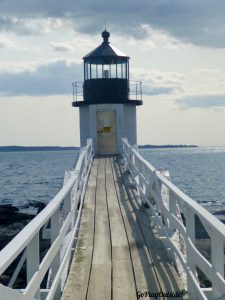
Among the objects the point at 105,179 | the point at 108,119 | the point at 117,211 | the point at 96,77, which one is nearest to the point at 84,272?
the point at 117,211

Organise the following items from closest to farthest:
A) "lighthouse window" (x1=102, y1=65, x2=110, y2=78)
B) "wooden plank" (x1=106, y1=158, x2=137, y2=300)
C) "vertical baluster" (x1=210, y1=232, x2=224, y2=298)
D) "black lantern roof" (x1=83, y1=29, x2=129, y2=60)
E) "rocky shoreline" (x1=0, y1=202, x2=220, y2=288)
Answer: "vertical baluster" (x1=210, y1=232, x2=224, y2=298), "wooden plank" (x1=106, y1=158, x2=137, y2=300), "rocky shoreline" (x1=0, y1=202, x2=220, y2=288), "black lantern roof" (x1=83, y1=29, x2=129, y2=60), "lighthouse window" (x1=102, y1=65, x2=110, y2=78)

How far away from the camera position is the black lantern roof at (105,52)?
22.3m

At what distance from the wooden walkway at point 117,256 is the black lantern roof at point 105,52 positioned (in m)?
12.0

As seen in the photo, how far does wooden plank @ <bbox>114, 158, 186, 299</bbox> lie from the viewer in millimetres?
5793

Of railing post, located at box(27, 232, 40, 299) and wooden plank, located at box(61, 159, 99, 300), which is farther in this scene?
wooden plank, located at box(61, 159, 99, 300)

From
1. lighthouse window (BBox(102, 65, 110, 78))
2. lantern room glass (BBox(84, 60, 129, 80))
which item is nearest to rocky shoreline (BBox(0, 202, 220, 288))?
lantern room glass (BBox(84, 60, 129, 80))

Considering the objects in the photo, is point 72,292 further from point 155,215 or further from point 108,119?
point 108,119

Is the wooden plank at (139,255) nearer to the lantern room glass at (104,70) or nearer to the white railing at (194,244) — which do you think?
the white railing at (194,244)

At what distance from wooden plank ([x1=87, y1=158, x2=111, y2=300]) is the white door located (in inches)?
525

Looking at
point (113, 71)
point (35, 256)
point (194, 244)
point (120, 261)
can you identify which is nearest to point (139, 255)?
point (120, 261)

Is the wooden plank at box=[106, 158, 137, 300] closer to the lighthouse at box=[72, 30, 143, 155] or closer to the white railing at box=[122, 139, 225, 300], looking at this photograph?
the white railing at box=[122, 139, 225, 300]

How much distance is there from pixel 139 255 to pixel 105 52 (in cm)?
1666

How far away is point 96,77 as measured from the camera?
74.2 feet

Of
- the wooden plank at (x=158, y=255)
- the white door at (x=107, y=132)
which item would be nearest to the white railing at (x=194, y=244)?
the wooden plank at (x=158, y=255)
